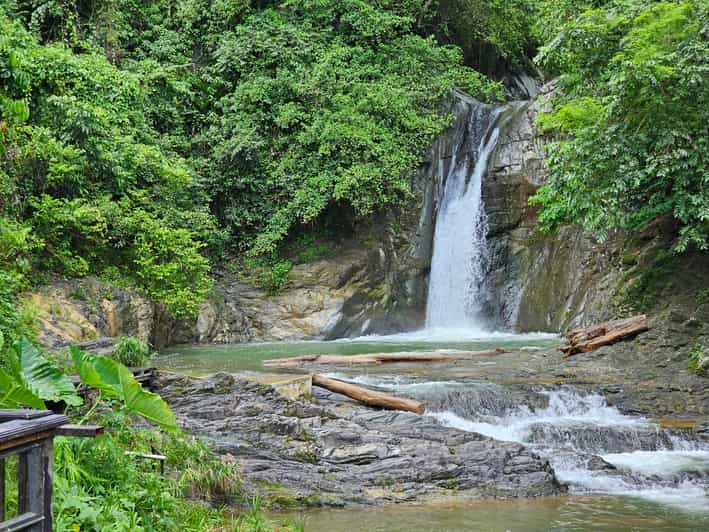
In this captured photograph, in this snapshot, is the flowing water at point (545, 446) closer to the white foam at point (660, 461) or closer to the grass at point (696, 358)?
the white foam at point (660, 461)

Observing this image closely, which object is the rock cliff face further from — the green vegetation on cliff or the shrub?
the shrub

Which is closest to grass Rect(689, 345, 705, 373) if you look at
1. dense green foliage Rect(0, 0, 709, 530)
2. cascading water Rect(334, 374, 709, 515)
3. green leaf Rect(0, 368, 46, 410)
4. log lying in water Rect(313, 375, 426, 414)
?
dense green foliage Rect(0, 0, 709, 530)

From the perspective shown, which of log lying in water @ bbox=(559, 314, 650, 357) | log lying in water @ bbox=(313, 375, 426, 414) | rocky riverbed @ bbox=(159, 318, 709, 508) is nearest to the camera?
rocky riverbed @ bbox=(159, 318, 709, 508)

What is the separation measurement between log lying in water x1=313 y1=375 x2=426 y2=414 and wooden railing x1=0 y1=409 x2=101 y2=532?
717cm

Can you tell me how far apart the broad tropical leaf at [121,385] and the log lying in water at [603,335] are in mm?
10484

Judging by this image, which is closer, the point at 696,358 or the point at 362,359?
the point at 696,358

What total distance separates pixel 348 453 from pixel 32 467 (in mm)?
5530

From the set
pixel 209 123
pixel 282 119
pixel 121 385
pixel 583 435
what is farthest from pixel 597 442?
pixel 209 123

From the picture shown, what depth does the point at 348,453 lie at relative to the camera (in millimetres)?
8023

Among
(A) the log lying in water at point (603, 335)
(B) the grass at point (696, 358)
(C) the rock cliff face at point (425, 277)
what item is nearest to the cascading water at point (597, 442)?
(B) the grass at point (696, 358)

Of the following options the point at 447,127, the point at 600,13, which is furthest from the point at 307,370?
the point at 447,127

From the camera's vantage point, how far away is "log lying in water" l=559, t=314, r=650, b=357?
1352 centimetres

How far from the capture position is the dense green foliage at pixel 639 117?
11.8 m

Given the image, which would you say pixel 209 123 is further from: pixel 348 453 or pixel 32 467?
pixel 32 467
